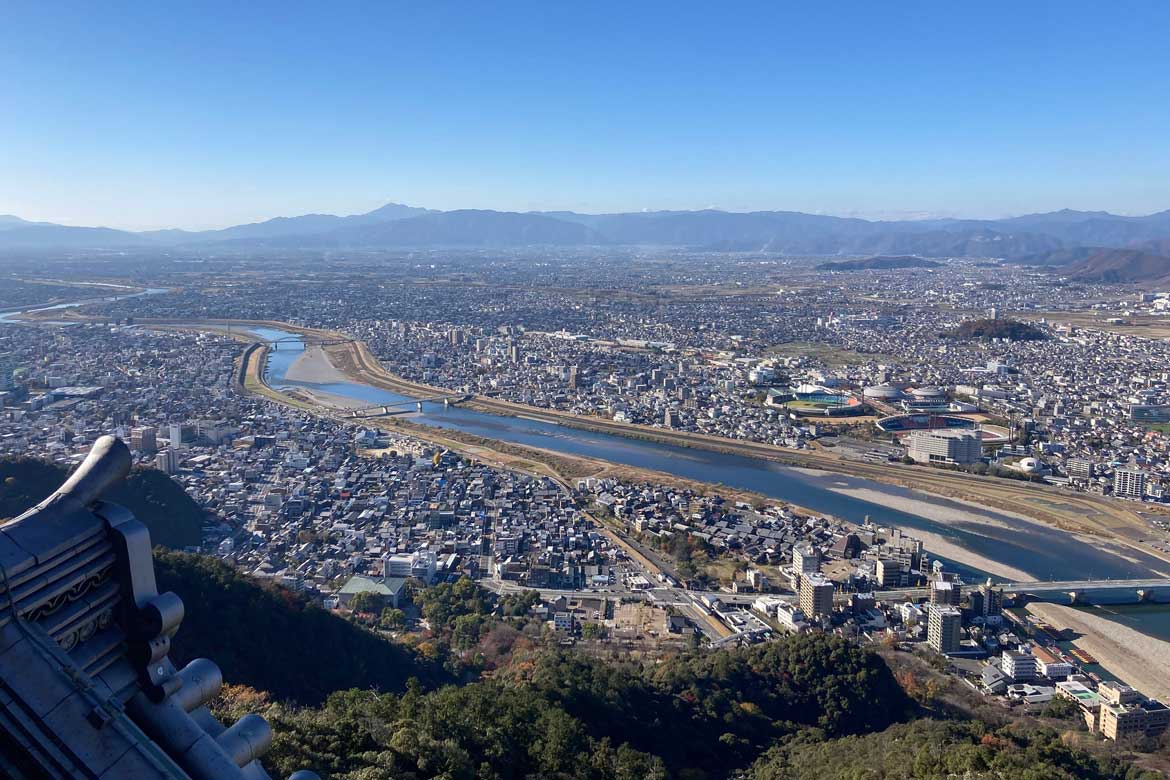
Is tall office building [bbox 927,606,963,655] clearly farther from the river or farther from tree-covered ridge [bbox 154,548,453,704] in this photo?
the river

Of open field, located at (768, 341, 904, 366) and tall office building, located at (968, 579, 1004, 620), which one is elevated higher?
open field, located at (768, 341, 904, 366)

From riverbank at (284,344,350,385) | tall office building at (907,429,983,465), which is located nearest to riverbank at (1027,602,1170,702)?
tall office building at (907,429,983,465)

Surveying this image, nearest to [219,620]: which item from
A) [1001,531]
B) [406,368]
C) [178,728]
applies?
[178,728]

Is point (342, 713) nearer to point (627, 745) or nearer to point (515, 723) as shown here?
point (515, 723)

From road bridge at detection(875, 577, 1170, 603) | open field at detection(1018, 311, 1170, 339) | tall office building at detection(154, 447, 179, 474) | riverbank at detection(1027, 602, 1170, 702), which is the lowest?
riverbank at detection(1027, 602, 1170, 702)

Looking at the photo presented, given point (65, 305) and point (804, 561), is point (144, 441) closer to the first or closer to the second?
point (804, 561)

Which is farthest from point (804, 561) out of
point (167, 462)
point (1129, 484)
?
point (167, 462)

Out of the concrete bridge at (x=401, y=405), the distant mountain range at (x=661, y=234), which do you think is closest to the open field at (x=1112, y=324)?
the concrete bridge at (x=401, y=405)
